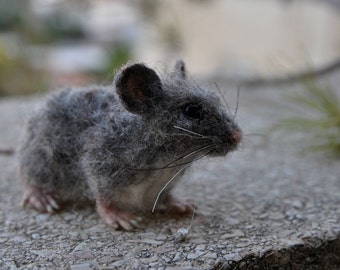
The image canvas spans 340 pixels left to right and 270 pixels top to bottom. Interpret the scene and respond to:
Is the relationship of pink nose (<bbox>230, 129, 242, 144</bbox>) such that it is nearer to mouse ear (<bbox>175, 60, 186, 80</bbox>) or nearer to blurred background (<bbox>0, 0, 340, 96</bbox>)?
mouse ear (<bbox>175, 60, 186, 80</bbox>)

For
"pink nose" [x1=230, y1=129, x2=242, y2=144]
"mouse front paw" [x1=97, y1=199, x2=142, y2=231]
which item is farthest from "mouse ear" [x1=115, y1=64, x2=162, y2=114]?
"mouse front paw" [x1=97, y1=199, x2=142, y2=231]

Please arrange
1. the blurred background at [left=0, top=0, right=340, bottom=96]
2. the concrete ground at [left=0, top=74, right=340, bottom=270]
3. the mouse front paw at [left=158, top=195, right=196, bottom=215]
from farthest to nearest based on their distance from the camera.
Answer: the blurred background at [left=0, top=0, right=340, bottom=96], the mouse front paw at [left=158, top=195, right=196, bottom=215], the concrete ground at [left=0, top=74, right=340, bottom=270]

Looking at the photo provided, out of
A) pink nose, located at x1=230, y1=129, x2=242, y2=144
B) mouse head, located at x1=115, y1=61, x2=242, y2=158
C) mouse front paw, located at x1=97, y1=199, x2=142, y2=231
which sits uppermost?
mouse head, located at x1=115, y1=61, x2=242, y2=158

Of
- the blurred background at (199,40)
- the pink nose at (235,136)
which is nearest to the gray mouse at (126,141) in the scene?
the pink nose at (235,136)

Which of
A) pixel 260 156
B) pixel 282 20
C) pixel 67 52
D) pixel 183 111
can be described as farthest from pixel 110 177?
pixel 67 52

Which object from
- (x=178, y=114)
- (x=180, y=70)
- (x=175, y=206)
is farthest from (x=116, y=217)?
(x=180, y=70)

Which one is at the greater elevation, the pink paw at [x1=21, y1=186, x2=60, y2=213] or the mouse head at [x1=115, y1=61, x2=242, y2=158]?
the mouse head at [x1=115, y1=61, x2=242, y2=158]

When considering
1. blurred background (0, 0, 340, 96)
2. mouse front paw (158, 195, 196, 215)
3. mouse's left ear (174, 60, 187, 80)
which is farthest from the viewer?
blurred background (0, 0, 340, 96)

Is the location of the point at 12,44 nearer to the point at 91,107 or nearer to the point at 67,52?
the point at 67,52

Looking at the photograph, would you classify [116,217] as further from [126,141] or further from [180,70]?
[180,70]
